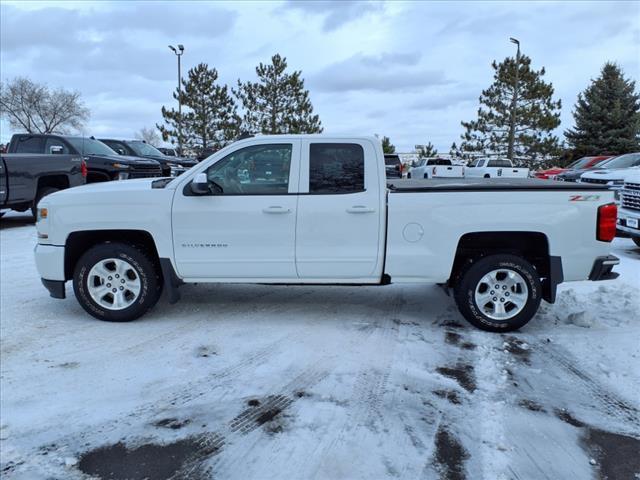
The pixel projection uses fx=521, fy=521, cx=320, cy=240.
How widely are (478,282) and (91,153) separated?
12186mm

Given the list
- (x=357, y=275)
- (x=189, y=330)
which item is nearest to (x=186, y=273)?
(x=189, y=330)

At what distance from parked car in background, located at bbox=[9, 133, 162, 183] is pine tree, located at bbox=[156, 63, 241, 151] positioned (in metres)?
25.7

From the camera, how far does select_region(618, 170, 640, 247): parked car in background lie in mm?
8742

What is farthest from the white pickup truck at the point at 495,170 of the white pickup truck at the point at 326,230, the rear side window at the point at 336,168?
the rear side window at the point at 336,168

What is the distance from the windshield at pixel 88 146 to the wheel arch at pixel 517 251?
11557mm

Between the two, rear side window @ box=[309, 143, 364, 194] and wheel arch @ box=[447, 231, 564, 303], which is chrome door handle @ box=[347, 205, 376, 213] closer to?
rear side window @ box=[309, 143, 364, 194]

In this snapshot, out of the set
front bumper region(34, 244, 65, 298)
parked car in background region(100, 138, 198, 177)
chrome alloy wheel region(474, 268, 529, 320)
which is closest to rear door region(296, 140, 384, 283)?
chrome alloy wheel region(474, 268, 529, 320)

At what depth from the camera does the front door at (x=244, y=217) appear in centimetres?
489

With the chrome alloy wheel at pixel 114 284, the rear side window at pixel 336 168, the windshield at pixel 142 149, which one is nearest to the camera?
the rear side window at pixel 336 168

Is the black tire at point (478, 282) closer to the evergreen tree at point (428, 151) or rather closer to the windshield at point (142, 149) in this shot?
the windshield at point (142, 149)

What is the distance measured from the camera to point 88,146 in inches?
557

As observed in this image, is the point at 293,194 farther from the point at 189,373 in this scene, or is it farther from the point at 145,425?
the point at 145,425

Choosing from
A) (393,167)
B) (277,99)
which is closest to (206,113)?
(277,99)

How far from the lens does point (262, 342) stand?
15.0 feet
